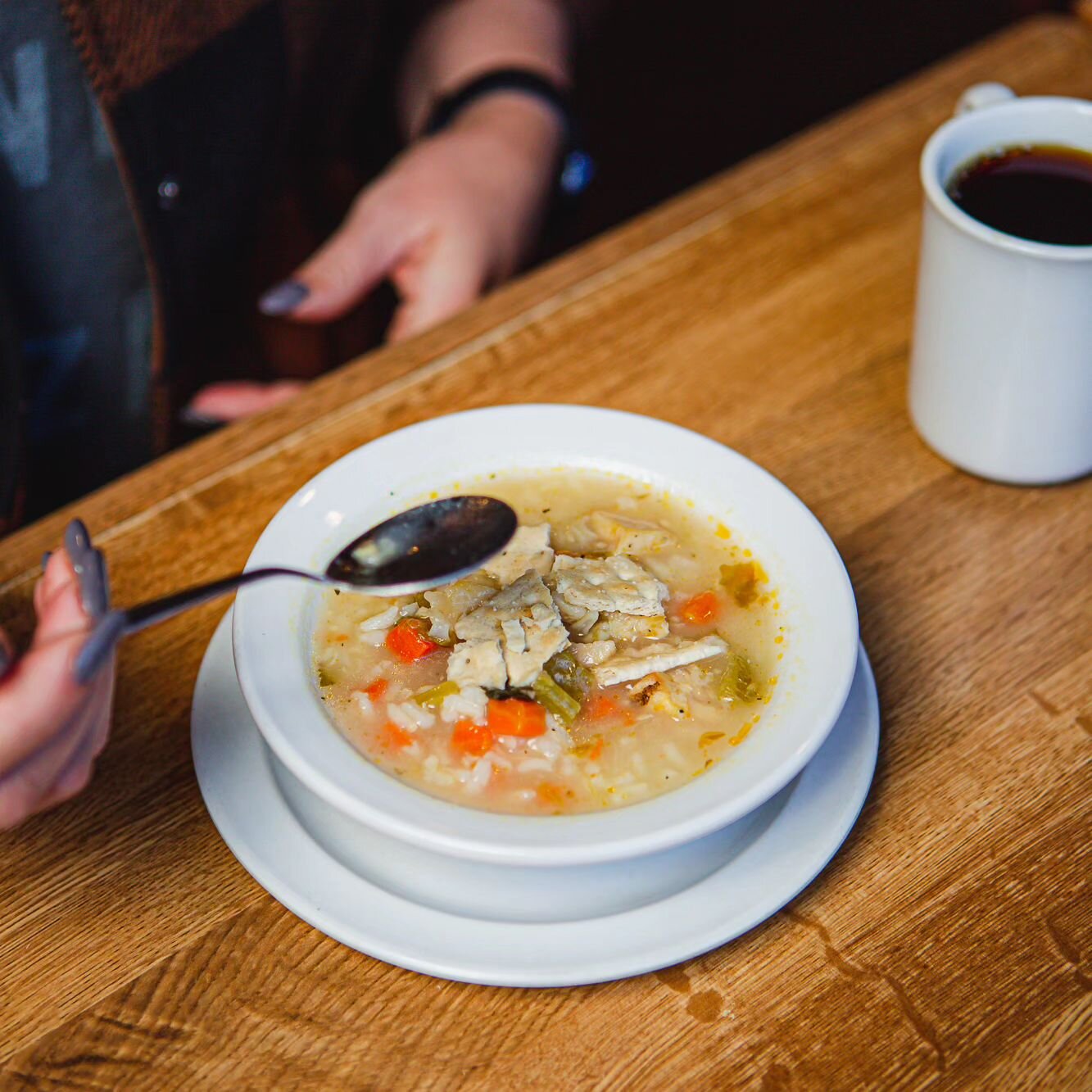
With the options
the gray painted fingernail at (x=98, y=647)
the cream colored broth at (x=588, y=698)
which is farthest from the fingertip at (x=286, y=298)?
the gray painted fingernail at (x=98, y=647)

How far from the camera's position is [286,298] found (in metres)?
1.93

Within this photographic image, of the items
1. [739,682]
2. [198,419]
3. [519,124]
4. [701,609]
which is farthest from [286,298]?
[739,682]

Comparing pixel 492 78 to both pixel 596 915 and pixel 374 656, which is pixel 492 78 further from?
pixel 596 915

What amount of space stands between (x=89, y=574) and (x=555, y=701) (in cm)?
39

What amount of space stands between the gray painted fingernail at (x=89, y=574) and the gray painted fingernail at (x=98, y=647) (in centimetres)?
2

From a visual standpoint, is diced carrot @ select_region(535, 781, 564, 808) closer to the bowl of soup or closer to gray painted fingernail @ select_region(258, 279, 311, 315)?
the bowl of soup

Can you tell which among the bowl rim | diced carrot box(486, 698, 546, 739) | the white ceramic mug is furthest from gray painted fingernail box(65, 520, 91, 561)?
the white ceramic mug

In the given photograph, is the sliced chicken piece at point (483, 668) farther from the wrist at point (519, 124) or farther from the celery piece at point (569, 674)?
the wrist at point (519, 124)

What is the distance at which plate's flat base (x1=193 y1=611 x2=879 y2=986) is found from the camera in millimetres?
961

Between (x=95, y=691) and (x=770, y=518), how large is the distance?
24.3 inches

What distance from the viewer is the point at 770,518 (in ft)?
3.90

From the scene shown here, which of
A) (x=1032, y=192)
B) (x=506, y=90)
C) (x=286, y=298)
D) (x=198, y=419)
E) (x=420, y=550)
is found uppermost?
(x=1032, y=192)

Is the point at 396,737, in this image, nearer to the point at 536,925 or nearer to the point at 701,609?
the point at 536,925

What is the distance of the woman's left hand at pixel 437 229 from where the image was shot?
197cm
